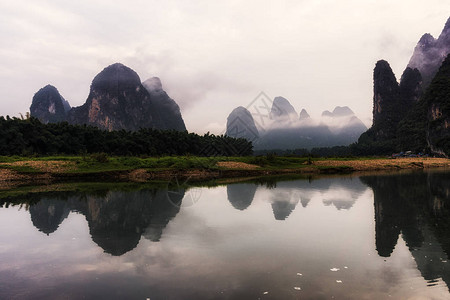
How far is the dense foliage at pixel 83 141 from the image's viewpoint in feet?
152

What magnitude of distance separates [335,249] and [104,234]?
8.34 m

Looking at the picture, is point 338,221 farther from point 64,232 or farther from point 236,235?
point 64,232

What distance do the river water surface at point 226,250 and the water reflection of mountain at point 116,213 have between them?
52mm

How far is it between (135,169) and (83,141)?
23.7 meters

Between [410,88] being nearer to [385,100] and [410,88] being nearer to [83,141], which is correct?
[385,100]

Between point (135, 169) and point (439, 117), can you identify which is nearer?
point (135, 169)

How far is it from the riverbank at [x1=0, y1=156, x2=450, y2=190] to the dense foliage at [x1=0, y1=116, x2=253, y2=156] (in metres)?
8.51

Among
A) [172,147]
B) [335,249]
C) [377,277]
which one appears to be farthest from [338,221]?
[172,147]

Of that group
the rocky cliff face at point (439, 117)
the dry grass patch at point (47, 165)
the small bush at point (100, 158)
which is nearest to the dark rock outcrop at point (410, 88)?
the rocky cliff face at point (439, 117)

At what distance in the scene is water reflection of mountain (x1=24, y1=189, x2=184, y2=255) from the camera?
11062 mm

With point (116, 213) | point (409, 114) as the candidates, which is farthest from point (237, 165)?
point (409, 114)

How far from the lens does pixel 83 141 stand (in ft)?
180

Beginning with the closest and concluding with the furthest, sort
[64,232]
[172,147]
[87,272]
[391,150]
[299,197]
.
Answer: [87,272] < [64,232] < [299,197] < [172,147] < [391,150]

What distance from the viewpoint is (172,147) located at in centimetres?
6906
